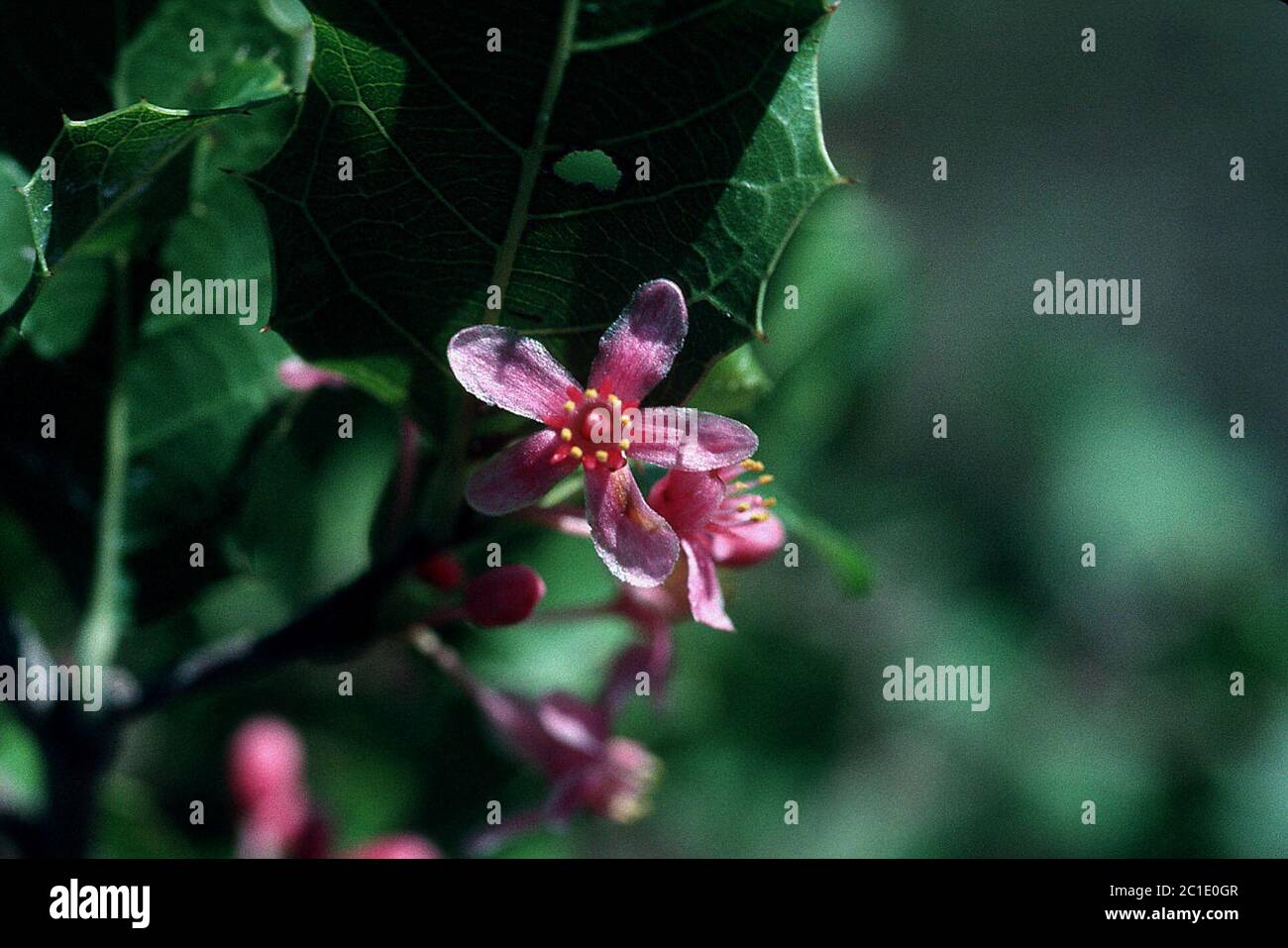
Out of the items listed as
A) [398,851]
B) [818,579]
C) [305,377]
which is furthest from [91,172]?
[818,579]

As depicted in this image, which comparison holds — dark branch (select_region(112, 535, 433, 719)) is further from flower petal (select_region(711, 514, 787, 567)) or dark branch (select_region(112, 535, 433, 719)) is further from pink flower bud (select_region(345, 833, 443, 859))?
pink flower bud (select_region(345, 833, 443, 859))

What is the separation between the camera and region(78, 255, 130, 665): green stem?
5.41 feet

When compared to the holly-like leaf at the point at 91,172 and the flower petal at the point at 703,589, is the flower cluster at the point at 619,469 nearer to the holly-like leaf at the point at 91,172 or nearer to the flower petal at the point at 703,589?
the flower petal at the point at 703,589

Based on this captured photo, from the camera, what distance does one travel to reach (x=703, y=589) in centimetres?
120

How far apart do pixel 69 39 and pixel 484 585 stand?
83cm

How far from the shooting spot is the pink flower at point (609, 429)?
113cm

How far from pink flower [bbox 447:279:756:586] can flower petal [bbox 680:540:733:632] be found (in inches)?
2.5

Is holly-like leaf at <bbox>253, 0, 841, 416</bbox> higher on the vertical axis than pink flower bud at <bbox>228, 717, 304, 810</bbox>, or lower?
higher

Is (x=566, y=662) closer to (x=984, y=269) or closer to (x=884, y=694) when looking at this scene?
(x=884, y=694)

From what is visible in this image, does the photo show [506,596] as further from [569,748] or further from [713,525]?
[569,748]

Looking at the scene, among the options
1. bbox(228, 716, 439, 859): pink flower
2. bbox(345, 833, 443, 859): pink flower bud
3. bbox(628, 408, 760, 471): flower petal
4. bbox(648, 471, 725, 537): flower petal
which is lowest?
bbox(345, 833, 443, 859): pink flower bud

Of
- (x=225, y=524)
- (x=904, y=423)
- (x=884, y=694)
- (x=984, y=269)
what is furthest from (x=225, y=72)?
(x=984, y=269)

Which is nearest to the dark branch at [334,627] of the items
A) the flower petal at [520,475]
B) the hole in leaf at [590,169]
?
the flower petal at [520,475]

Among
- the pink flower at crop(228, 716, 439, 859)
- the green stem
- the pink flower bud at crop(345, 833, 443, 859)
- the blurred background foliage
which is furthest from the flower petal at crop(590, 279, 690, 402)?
the pink flower at crop(228, 716, 439, 859)
